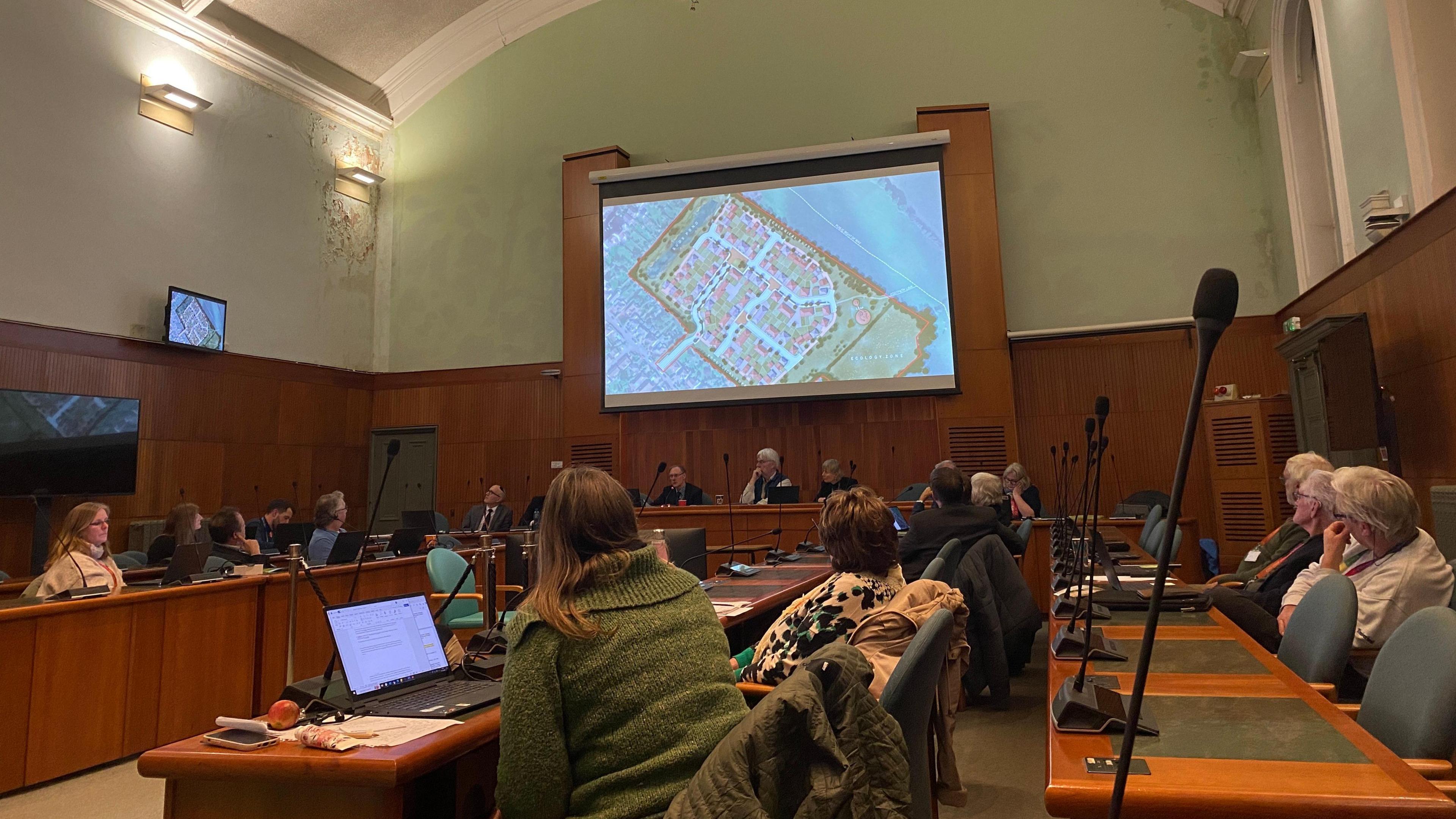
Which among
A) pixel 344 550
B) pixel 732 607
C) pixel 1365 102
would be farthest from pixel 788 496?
pixel 1365 102

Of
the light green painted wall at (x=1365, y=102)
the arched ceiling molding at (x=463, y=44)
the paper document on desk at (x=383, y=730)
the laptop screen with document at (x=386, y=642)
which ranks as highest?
the arched ceiling molding at (x=463, y=44)

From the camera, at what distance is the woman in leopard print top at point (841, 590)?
7.91ft

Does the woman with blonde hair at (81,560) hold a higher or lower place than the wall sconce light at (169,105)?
lower

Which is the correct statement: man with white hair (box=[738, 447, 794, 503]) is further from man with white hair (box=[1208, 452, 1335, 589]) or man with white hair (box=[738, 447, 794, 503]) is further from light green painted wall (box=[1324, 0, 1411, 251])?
light green painted wall (box=[1324, 0, 1411, 251])

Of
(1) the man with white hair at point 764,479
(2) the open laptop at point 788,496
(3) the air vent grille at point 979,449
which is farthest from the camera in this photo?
(3) the air vent grille at point 979,449

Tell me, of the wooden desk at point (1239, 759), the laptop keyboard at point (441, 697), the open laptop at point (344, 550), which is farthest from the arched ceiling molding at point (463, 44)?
the wooden desk at point (1239, 759)

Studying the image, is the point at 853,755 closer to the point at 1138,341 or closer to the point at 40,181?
the point at 1138,341

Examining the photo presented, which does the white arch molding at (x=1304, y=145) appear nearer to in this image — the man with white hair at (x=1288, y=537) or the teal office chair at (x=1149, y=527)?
the teal office chair at (x=1149, y=527)

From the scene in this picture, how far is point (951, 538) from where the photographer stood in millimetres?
4168

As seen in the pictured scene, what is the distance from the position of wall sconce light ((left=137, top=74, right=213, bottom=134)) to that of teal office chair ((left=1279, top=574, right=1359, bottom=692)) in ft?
31.8

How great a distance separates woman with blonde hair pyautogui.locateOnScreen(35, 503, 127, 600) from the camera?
3941mm

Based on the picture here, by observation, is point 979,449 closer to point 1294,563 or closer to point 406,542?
point 1294,563

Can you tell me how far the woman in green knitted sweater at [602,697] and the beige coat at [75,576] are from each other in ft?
11.4

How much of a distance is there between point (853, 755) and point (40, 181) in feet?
28.8
